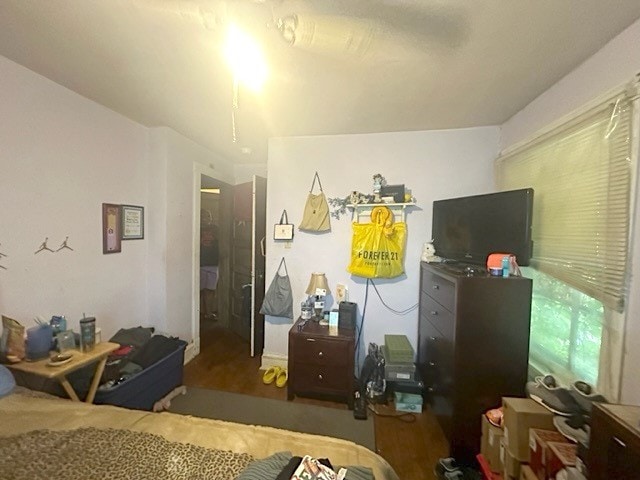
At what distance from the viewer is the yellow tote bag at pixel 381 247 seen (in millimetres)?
2338

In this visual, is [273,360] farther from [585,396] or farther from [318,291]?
[585,396]

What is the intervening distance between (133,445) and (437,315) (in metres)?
1.81

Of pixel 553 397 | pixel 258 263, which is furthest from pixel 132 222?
pixel 553 397

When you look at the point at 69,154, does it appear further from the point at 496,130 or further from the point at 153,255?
the point at 496,130

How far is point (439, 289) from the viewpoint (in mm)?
1872

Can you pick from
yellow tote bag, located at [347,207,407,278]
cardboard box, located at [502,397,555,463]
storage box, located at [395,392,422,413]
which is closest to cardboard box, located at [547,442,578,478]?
cardboard box, located at [502,397,555,463]

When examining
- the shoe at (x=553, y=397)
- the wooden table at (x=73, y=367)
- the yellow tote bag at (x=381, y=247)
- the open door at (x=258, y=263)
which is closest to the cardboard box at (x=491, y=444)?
the shoe at (x=553, y=397)

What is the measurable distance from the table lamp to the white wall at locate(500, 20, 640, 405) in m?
1.87

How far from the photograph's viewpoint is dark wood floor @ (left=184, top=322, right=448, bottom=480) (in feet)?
5.51

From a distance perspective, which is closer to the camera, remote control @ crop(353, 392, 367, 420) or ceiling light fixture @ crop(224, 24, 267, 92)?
ceiling light fixture @ crop(224, 24, 267, 92)

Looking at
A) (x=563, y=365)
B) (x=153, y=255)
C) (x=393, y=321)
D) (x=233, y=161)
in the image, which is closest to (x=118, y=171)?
(x=153, y=255)

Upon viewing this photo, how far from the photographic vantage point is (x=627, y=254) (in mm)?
1130

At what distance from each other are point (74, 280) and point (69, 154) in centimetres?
91

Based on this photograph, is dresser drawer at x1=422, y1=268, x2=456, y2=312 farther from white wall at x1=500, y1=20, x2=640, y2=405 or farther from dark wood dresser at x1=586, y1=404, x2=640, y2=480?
dark wood dresser at x1=586, y1=404, x2=640, y2=480
